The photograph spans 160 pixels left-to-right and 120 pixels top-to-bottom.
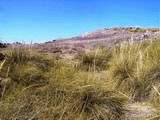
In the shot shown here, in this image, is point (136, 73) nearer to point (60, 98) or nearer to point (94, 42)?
point (60, 98)

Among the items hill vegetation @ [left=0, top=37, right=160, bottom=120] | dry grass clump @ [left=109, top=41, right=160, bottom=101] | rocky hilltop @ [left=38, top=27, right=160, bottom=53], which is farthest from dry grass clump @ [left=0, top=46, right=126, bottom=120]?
rocky hilltop @ [left=38, top=27, right=160, bottom=53]

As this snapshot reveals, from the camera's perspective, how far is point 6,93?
5113 mm

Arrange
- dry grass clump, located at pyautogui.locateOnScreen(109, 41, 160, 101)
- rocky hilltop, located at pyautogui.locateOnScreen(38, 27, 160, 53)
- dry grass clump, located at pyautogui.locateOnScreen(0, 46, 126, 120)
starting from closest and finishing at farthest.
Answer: dry grass clump, located at pyautogui.locateOnScreen(0, 46, 126, 120) → dry grass clump, located at pyautogui.locateOnScreen(109, 41, 160, 101) → rocky hilltop, located at pyautogui.locateOnScreen(38, 27, 160, 53)

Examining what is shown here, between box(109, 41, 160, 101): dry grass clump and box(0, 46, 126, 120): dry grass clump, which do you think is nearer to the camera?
box(0, 46, 126, 120): dry grass clump

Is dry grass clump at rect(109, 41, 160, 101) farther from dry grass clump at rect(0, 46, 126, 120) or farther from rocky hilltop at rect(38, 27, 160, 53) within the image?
rocky hilltop at rect(38, 27, 160, 53)

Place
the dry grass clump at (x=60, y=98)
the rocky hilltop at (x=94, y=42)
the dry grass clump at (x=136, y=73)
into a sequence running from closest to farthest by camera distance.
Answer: the dry grass clump at (x=60, y=98) → the dry grass clump at (x=136, y=73) → the rocky hilltop at (x=94, y=42)

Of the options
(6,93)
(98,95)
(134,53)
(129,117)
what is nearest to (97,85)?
(98,95)

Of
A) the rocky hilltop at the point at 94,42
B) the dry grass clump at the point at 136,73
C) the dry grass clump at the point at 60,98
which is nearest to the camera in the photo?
the dry grass clump at the point at 60,98

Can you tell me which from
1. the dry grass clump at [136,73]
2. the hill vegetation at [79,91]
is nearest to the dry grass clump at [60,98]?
the hill vegetation at [79,91]

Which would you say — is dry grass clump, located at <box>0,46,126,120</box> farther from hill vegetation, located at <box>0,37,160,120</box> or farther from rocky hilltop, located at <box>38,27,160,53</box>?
rocky hilltop, located at <box>38,27,160,53</box>

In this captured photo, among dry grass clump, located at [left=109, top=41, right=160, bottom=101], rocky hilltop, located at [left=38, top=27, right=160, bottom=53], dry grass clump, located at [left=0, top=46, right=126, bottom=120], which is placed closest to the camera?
dry grass clump, located at [left=0, top=46, right=126, bottom=120]

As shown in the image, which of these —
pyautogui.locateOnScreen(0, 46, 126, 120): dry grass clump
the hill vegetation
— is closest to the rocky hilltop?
the hill vegetation

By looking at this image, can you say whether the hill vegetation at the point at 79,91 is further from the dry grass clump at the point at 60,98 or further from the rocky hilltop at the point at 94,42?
the rocky hilltop at the point at 94,42

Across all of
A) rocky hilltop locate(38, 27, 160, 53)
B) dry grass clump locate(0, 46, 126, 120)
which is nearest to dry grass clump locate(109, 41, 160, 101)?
dry grass clump locate(0, 46, 126, 120)
